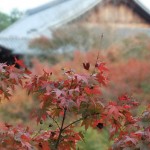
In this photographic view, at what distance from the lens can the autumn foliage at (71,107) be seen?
104 inches

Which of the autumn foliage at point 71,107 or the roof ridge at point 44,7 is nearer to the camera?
the autumn foliage at point 71,107

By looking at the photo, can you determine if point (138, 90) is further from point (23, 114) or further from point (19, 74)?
point (19, 74)

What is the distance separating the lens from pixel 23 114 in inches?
387

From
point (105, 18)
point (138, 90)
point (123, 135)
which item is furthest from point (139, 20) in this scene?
point (123, 135)

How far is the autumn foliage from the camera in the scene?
264 cm

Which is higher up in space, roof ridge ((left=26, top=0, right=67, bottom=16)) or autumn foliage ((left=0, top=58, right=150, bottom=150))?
roof ridge ((left=26, top=0, right=67, bottom=16))

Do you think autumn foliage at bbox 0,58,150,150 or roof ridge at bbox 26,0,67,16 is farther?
roof ridge at bbox 26,0,67,16

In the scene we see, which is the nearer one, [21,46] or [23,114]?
[23,114]

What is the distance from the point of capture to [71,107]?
2.71 meters

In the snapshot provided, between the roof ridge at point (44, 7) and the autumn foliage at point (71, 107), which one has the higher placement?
the roof ridge at point (44, 7)

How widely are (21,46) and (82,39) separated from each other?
3523 mm

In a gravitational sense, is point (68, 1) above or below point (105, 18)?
above

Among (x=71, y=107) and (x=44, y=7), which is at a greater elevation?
(x=44, y=7)

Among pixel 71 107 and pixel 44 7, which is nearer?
pixel 71 107
